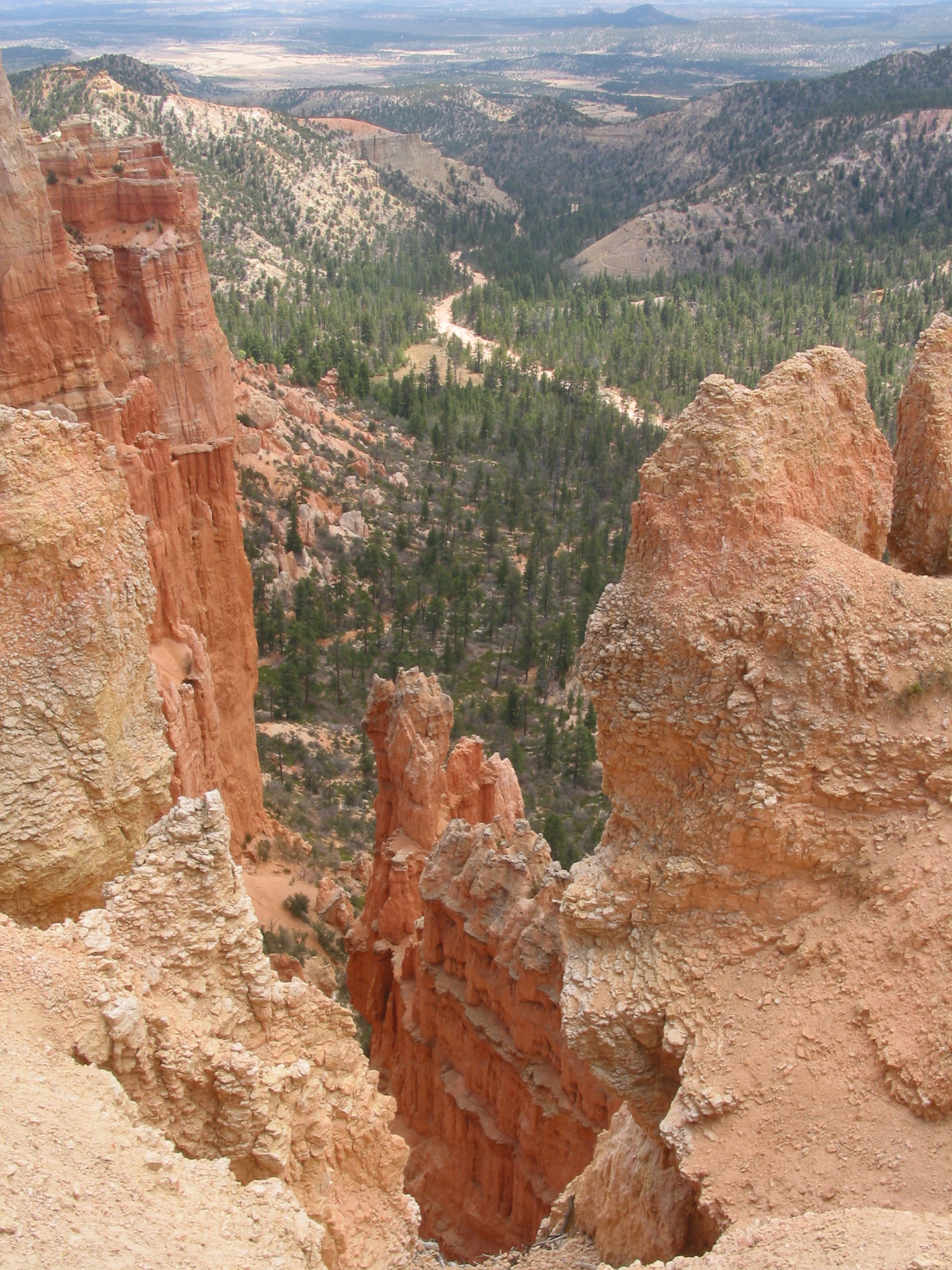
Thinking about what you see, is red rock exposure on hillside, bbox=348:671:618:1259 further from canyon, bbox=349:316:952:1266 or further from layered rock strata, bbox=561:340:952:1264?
layered rock strata, bbox=561:340:952:1264

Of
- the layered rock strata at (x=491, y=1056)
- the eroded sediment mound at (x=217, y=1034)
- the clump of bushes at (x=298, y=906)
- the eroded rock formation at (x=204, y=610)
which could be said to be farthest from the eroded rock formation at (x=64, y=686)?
the clump of bushes at (x=298, y=906)

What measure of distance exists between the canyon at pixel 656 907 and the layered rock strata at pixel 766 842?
21 millimetres

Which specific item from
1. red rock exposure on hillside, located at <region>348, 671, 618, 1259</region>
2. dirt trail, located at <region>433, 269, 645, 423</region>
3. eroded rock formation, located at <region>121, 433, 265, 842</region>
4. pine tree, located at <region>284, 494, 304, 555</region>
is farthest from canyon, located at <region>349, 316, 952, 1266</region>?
dirt trail, located at <region>433, 269, 645, 423</region>

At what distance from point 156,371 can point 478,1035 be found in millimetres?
13246

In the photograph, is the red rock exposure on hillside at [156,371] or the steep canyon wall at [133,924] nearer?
the steep canyon wall at [133,924]

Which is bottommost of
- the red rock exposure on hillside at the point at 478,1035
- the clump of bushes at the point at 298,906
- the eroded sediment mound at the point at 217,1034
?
the clump of bushes at the point at 298,906

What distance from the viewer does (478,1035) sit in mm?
14000

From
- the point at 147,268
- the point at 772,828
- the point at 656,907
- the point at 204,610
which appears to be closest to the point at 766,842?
the point at 772,828

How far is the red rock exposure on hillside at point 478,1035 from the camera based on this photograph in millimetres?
12938

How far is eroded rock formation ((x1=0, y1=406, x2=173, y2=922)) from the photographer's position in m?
7.88

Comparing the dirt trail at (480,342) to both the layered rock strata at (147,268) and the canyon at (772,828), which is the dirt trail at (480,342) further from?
the canyon at (772,828)

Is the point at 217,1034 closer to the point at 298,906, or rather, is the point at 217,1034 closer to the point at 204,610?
the point at 298,906

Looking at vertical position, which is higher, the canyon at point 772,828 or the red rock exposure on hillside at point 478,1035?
the canyon at point 772,828

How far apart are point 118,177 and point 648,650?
17129 millimetres
